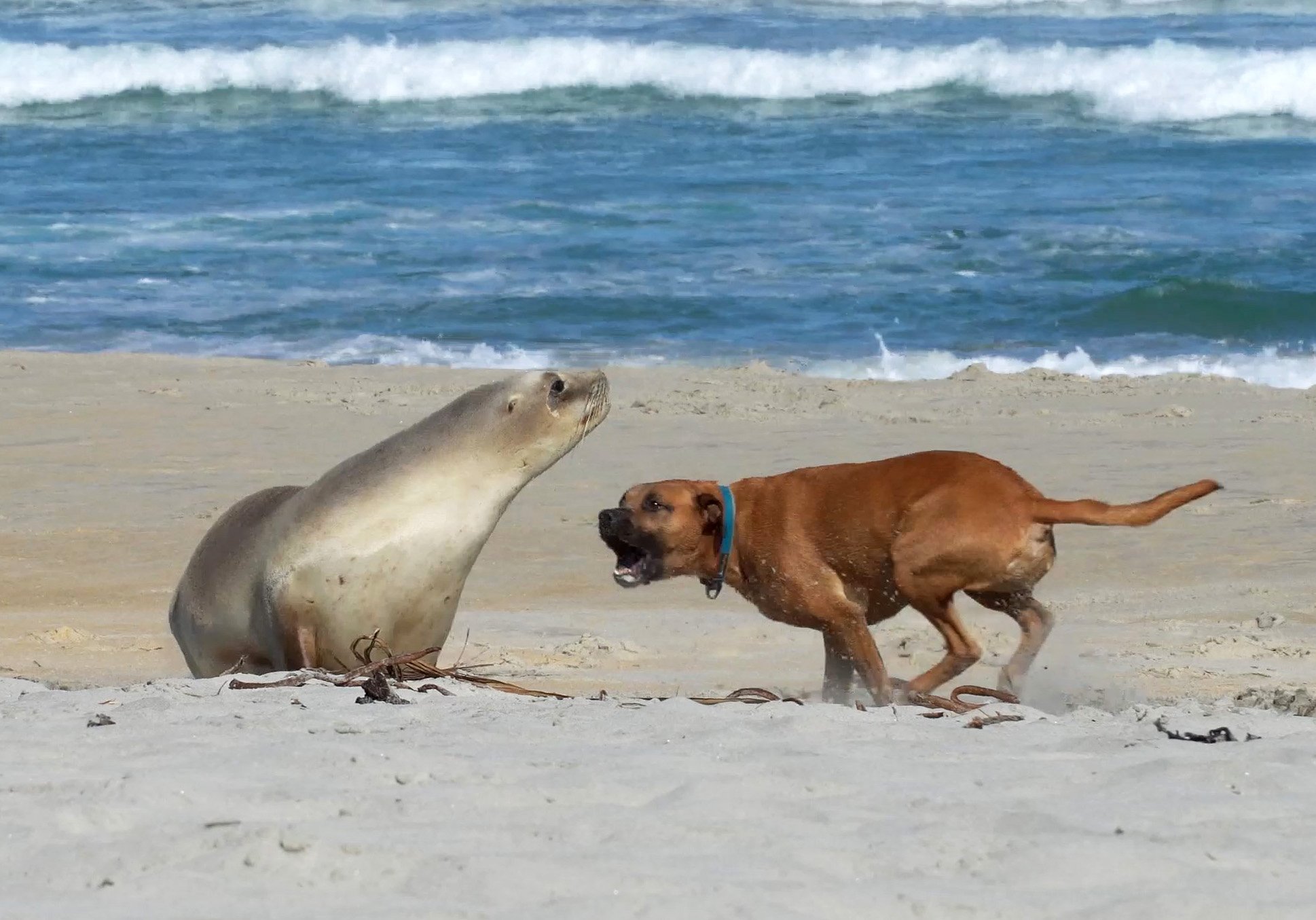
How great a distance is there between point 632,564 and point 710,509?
1.21 ft

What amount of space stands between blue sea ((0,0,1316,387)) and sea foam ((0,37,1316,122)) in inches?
3.3

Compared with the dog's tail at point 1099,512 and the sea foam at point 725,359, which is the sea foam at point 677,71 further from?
the dog's tail at point 1099,512

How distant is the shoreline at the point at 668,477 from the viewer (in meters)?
7.14

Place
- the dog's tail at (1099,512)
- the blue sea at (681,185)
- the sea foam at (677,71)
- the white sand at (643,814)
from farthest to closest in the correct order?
the sea foam at (677,71)
the blue sea at (681,185)
the dog's tail at (1099,512)
the white sand at (643,814)

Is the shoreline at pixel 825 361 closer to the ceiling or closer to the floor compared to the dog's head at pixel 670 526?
closer to the floor

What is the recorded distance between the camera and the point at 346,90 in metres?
31.1

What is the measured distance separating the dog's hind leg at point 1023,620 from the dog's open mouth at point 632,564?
3.68 feet

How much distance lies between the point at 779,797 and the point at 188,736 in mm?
1524

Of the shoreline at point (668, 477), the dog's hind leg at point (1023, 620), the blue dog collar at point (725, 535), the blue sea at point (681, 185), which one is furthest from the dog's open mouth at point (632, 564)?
the blue sea at point (681, 185)

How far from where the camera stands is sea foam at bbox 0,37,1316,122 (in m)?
28.4

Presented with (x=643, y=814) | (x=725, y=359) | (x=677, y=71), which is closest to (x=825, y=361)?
(x=725, y=359)

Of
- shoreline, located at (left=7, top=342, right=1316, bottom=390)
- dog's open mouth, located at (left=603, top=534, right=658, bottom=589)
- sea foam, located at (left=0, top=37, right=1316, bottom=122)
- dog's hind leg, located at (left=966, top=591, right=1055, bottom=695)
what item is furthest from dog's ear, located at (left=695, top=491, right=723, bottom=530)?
sea foam, located at (left=0, top=37, right=1316, bottom=122)

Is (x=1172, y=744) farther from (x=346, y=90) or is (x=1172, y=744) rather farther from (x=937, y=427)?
(x=346, y=90)

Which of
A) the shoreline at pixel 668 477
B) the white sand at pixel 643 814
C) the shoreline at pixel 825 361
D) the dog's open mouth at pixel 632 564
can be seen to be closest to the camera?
the white sand at pixel 643 814
